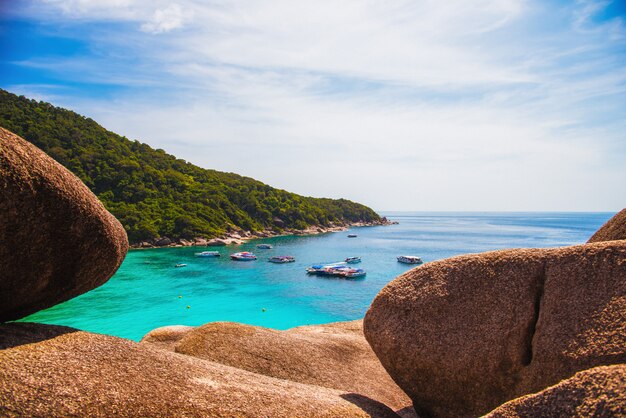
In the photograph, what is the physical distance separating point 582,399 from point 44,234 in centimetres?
1063

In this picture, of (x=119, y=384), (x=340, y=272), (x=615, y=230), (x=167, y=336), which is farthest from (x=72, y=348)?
(x=340, y=272)

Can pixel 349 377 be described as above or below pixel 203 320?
above

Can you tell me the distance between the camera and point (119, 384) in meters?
8.27

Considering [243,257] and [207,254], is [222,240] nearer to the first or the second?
[207,254]

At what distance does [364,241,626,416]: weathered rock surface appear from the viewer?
8.95 meters

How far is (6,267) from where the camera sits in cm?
817

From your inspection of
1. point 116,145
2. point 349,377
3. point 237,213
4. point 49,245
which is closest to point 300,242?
point 237,213

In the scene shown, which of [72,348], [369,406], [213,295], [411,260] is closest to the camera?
[72,348]

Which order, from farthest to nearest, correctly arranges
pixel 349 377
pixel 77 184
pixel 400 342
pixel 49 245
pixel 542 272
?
1. pixel 349 377
2. pixel 400 342
3. pixel 542 272
4. pixel 77 184
5. pixel 49 245

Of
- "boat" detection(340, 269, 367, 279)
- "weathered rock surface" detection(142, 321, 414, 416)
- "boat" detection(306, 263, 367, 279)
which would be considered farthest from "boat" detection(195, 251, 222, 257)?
"weathered rock surface" detection(142, 321, 414, 416)

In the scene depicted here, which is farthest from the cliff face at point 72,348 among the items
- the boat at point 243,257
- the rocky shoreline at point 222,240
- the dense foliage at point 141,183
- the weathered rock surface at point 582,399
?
the rocky shoreline at point 222,240

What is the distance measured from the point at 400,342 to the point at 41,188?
1061 cm

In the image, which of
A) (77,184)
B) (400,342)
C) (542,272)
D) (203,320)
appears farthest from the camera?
(203,320)

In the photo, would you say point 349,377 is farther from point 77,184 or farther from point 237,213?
point 237,213
